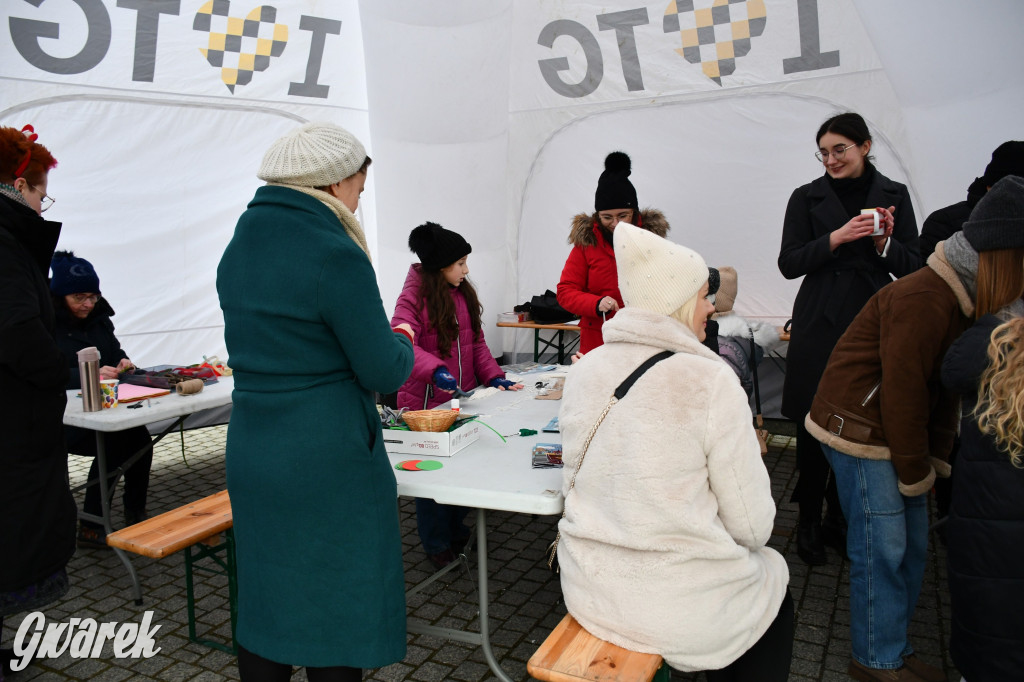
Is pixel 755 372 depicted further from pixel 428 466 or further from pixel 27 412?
pixel 27 412

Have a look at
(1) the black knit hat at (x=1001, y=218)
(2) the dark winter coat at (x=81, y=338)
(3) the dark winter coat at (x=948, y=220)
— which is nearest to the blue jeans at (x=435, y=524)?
(2) the dark winter coat at (x=81, y=338)

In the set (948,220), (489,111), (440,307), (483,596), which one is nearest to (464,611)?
(483,596)

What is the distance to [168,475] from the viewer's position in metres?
5.39

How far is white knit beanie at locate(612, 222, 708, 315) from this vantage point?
1938 millimetres

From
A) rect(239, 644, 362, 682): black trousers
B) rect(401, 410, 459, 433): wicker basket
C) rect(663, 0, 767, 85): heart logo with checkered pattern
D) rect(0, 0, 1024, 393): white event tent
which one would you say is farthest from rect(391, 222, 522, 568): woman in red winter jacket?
rect(663, 0, 767, 85): heart logo with checkered pattern

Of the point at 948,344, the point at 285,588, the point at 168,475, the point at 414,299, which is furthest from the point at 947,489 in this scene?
the point at 168,475

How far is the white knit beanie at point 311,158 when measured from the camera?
186 centimetres

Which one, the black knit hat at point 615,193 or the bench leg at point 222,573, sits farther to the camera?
the black knit hat at point 615,193

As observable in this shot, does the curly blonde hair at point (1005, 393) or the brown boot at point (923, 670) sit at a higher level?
the curly blonde hair at point (1005, 393)

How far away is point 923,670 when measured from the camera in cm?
260

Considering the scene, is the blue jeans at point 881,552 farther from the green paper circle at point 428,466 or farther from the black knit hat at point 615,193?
the black knit hat at point 615,193

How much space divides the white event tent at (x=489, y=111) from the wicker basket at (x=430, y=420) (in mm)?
4031

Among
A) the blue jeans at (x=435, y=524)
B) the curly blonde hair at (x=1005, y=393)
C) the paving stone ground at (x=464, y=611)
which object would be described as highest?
the curly blonde hair at (x=1005, y=393)

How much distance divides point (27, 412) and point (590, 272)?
9.09 ft
